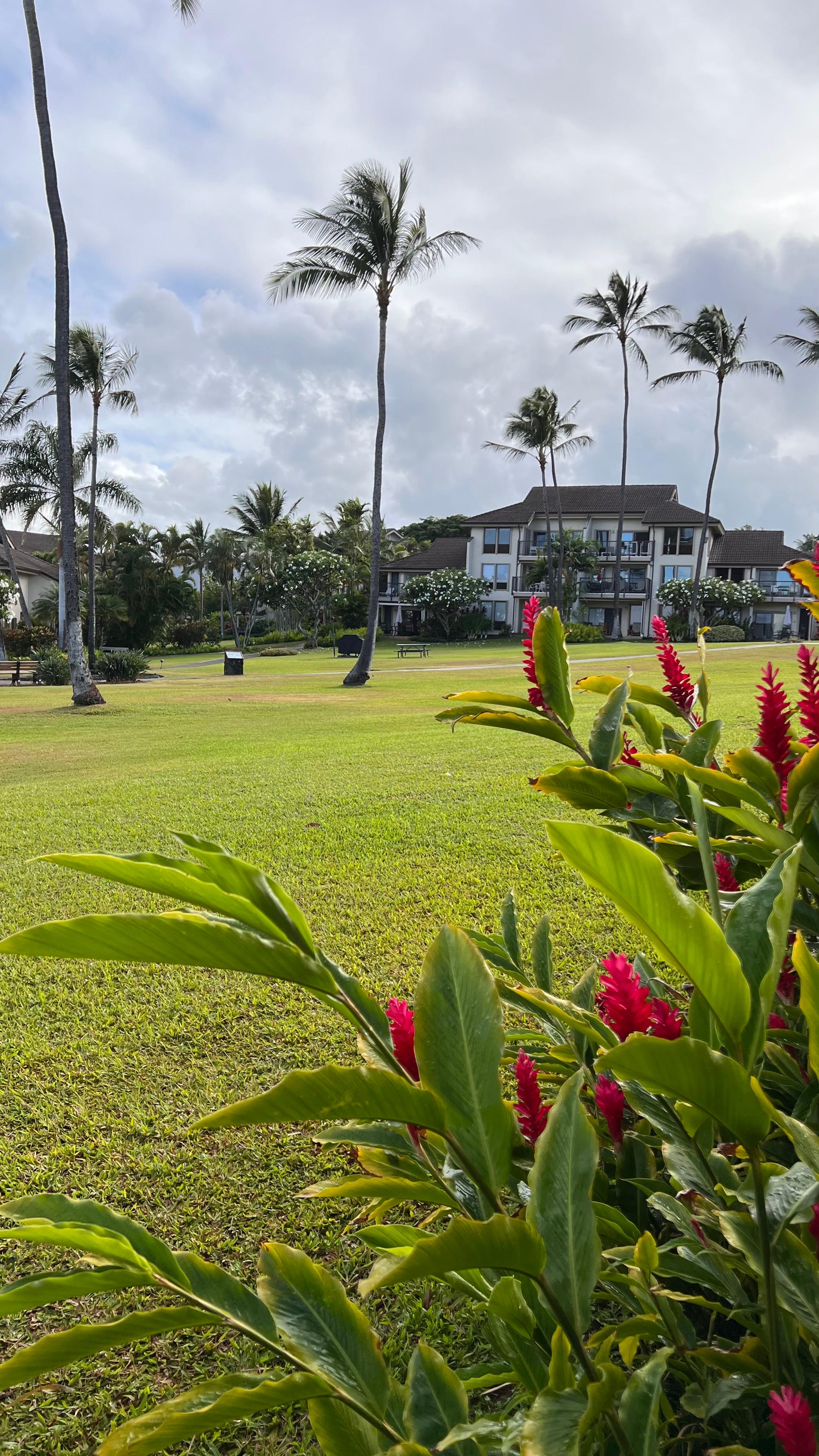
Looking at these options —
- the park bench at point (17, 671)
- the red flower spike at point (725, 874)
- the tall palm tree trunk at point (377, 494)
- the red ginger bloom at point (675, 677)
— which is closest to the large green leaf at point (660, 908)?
the red flower spike at point (725, 874)

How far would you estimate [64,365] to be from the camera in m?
16.5

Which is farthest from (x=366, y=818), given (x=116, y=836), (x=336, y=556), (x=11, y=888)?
(x=336, y=556)

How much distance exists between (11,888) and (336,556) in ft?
158

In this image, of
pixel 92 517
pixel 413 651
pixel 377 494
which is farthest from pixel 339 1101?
pixel 413 651

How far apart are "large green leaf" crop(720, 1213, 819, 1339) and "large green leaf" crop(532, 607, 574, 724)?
2.06 ft

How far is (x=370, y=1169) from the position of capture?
4.22 ft

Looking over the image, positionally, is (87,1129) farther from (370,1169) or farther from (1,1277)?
(370,1169)

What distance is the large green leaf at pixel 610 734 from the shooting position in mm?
1250

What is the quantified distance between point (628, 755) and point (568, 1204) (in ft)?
3.02

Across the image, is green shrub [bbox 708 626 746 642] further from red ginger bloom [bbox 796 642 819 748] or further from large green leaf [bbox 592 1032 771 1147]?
large green leaf [bbox 592 1032 771 1147]

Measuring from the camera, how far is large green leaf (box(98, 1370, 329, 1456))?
0.72 meters

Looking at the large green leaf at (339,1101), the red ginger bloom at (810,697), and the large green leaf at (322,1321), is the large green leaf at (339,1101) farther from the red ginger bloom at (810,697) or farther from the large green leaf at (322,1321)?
the red ginger bloom at (810,697)

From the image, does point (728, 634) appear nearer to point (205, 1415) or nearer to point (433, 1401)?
point (433, 1401)

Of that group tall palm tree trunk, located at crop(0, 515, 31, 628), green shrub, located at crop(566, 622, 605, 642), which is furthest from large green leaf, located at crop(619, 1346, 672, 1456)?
green shrub, located at crop(566, 622, 605, 642)
